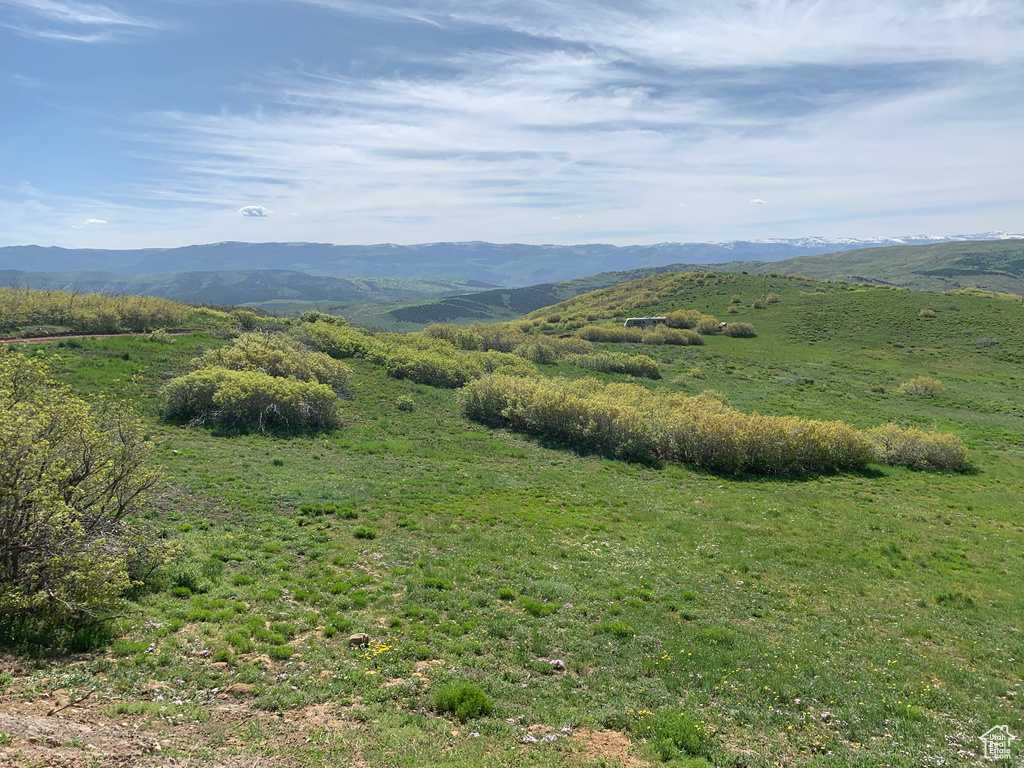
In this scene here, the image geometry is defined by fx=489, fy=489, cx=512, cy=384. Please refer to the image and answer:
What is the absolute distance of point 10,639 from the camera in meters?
9.10

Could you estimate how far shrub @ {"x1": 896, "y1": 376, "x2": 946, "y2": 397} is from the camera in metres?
57.8

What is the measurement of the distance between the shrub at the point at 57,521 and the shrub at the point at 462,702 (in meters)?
7.10

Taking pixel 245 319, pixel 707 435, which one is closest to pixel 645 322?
pixel 707 435

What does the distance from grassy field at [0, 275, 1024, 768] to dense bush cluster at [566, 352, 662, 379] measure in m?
33.0

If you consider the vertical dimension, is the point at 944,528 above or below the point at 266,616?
below

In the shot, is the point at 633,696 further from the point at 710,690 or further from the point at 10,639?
the point at 10,639

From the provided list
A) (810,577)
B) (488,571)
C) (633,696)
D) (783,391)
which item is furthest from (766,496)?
(783,391)

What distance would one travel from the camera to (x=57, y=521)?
32.6ft

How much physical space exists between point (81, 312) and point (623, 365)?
193 ft

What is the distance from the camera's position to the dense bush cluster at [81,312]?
43781 mm

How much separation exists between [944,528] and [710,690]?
2075 centimetres

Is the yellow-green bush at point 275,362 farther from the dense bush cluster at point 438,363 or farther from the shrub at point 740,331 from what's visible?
the shrub at point 740,331

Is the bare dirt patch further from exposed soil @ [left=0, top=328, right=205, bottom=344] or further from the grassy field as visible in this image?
exposed soil @ [left=0, top=328, right=205, bottom=344]

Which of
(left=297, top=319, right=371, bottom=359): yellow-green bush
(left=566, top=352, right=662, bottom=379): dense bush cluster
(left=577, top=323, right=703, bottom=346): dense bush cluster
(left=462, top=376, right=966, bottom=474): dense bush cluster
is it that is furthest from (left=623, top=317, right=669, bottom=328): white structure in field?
(left=462, top=376, right=966, bottom=474): dense bush cluster
